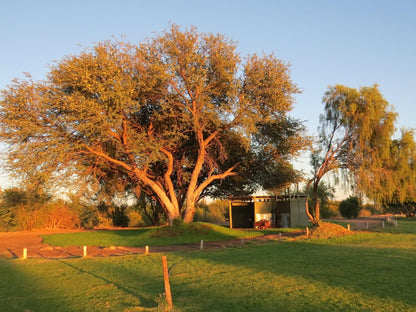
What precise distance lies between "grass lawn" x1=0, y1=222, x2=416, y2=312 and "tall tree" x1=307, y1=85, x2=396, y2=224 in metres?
10.7

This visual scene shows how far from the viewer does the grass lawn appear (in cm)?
773

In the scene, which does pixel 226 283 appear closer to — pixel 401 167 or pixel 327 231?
pixel 327 231

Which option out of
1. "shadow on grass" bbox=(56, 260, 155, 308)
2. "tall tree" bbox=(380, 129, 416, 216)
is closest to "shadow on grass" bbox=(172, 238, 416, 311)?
"shadow on grass" bbox=(56, 260, 155, 308)

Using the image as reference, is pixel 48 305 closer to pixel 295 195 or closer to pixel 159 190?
pixel 159 190

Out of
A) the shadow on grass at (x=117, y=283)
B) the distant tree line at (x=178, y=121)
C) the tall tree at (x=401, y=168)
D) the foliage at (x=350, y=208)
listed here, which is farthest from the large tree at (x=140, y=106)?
the foliage at (x=350, y=208)

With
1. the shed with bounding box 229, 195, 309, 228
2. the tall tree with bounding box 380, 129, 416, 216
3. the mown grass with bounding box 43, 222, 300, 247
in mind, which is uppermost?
the tall tree with bounding box 380, 129, 416, 216

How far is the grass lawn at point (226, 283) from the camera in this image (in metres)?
7.73

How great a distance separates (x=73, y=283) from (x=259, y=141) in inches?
831

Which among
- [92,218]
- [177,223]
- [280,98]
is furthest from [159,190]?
[92,218]

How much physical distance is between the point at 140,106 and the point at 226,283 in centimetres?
1750

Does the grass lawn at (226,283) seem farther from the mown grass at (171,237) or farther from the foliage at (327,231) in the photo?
the mown grass at (171,237)

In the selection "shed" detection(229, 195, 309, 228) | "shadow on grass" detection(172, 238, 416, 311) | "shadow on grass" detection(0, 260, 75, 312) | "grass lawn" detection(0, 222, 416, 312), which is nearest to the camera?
"shadow on grass" detection(172, 238, 416, 311)

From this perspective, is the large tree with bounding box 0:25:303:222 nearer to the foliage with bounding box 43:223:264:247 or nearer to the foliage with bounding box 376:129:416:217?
the foliage with bounding box 43:223:264:247

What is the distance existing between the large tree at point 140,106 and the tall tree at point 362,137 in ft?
10.2
